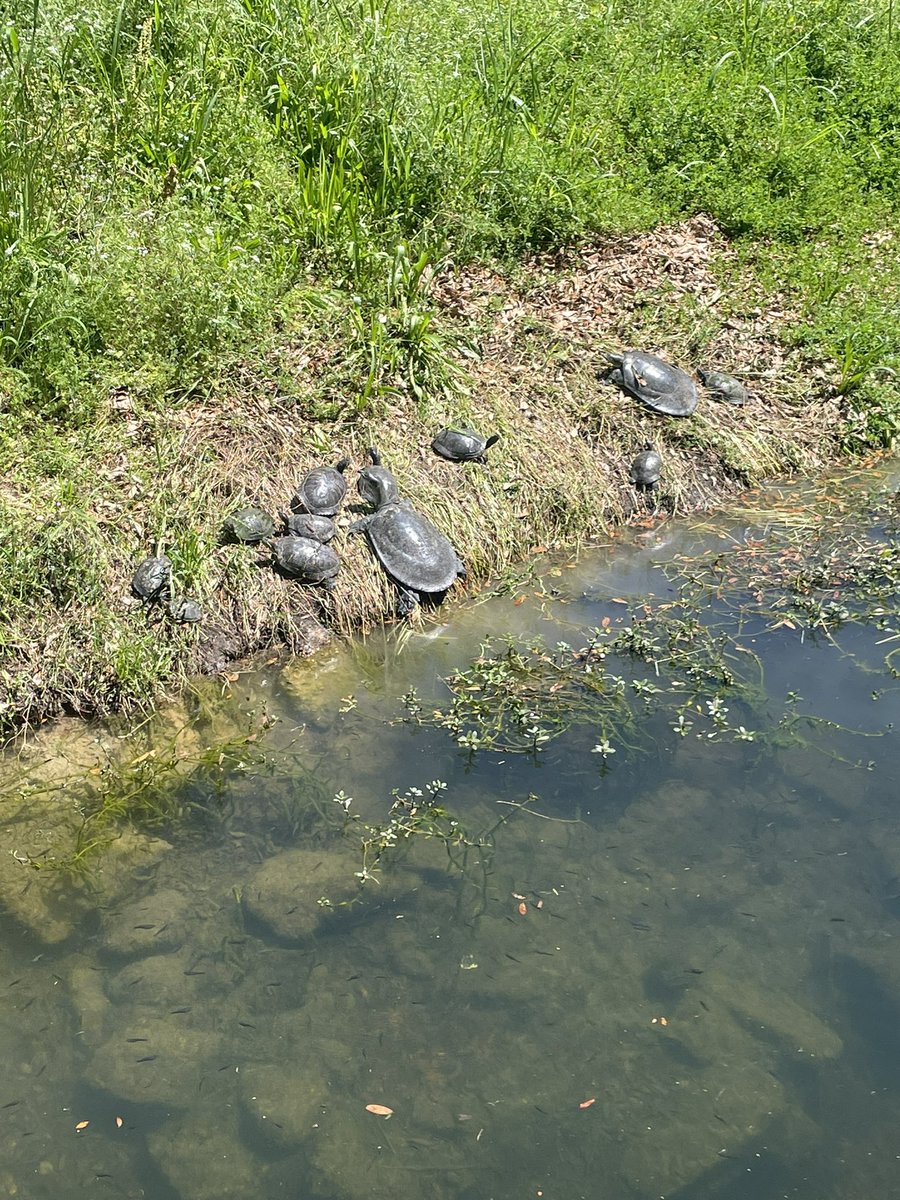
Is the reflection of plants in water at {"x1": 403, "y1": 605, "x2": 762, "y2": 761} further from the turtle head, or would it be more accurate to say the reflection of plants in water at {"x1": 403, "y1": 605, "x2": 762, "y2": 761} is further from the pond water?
the turtle head

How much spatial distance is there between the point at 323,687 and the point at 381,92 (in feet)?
15.6

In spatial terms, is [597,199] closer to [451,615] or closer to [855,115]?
[855,115]

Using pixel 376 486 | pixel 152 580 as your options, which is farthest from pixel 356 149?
pixel 152 580

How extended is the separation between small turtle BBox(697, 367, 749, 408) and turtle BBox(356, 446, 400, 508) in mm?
2721

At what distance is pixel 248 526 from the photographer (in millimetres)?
6234

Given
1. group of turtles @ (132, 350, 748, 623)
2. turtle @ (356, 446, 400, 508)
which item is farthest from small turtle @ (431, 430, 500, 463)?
turtle @ (356, 446, 400, 508)

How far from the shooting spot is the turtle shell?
250 inches

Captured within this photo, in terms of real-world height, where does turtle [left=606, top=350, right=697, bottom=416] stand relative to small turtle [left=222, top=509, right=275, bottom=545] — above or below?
above

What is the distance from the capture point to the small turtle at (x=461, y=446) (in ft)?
23.0

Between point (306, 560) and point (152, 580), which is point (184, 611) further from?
point (306, 560)

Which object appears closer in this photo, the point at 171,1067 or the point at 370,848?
the point at 171,1067

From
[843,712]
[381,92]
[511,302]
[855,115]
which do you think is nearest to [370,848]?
[843,712]

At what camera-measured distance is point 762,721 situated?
5.50 m

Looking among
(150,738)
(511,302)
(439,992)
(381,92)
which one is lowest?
(150,738)
